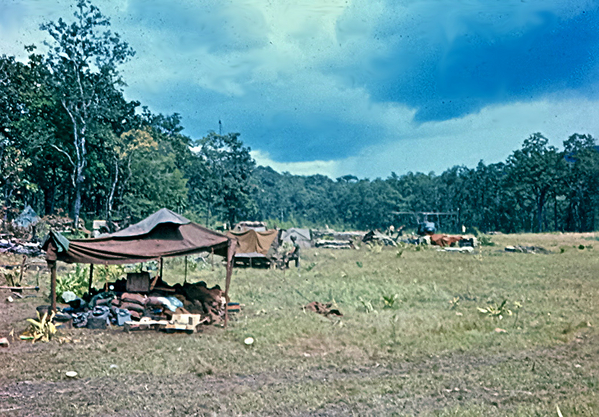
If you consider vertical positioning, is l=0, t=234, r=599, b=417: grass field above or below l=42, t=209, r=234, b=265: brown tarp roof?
below

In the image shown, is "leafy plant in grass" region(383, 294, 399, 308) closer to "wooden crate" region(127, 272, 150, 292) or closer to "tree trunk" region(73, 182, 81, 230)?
"wooden crate" region(127, 272, 150, 292)

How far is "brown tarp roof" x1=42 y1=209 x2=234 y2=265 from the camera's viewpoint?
446 inches

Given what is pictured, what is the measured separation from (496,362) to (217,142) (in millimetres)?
52985

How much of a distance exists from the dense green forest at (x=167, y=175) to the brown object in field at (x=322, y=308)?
2186cm

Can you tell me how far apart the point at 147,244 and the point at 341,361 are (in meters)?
5.90

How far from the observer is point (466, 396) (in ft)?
22.8

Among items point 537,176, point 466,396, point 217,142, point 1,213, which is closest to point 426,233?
point 537,176

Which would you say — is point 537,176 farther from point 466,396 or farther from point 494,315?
point 466,396

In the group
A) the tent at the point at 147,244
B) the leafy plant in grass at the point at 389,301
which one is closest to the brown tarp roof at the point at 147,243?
the tent at the point at 147,244

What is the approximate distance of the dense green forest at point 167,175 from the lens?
3631cm

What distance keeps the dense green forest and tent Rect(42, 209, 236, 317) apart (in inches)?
755

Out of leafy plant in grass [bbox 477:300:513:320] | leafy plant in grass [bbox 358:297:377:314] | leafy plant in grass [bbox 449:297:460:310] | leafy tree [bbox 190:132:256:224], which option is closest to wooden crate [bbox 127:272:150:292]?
leafy plant in grass [bbox 358:297:377:314]

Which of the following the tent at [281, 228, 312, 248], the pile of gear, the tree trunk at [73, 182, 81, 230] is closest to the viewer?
the pile of gear

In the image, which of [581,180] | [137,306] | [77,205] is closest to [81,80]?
[77,205]
